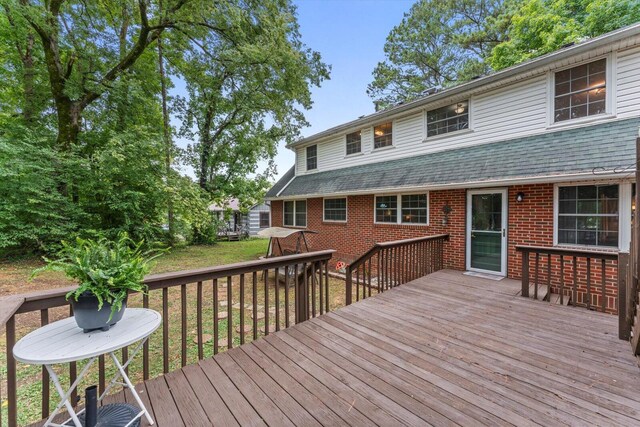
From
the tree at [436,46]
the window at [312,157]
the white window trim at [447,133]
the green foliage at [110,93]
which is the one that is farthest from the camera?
the tree at [436,46]

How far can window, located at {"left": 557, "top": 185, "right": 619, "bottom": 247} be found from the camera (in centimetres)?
464

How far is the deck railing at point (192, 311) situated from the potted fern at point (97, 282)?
0.97ft

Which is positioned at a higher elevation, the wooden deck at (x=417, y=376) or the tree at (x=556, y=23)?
the tree at (x=556, y=23)

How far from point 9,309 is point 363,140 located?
30.2 ft

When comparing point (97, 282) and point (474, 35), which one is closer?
point (97, 282)

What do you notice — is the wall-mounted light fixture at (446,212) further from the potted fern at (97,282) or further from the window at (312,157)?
the potted fern at (97,282)

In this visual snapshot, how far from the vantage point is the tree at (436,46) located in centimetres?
1434

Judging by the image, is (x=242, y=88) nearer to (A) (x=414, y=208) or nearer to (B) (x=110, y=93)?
(B) (x=110, y=93)

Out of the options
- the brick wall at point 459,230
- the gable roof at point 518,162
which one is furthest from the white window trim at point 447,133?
the brick wall at point 459,230

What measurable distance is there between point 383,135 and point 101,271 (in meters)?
8.60

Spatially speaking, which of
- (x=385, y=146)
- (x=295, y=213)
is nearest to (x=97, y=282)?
(x=385, y=146)

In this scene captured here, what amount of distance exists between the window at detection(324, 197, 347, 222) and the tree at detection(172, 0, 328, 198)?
15.6 feet

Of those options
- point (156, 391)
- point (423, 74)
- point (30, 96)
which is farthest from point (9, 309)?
point (423, 74)

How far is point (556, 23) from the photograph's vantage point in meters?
10.7
